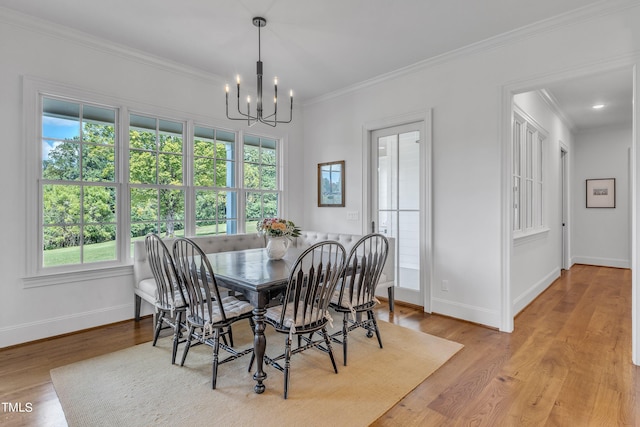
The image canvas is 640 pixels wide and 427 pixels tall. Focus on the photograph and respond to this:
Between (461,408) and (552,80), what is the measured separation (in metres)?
2.75

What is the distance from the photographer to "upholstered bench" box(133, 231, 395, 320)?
333cm

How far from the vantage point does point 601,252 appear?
21.7ft

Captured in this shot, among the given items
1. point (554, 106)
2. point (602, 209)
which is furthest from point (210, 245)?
point (602, 209)

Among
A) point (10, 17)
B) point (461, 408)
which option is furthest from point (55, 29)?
point (461, 408)

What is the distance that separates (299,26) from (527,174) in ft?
10.9

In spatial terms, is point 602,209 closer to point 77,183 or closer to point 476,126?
point 476,126

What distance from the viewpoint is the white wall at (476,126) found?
9.41 feet

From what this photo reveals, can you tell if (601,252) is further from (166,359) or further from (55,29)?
(55,29)

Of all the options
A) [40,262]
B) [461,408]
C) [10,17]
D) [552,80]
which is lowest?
[461,408]

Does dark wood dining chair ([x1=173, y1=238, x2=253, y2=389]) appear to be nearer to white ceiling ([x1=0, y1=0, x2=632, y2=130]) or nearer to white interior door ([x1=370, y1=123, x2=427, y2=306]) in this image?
white ceiling ([x1=0, y1=0, x2=632, y2=130])

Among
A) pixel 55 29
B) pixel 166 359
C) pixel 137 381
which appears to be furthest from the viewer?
pixel 55 29

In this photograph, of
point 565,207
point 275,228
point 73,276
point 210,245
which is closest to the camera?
point 275,228

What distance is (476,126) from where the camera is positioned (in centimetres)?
344

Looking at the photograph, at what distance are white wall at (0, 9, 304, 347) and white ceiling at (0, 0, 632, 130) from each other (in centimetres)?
17
